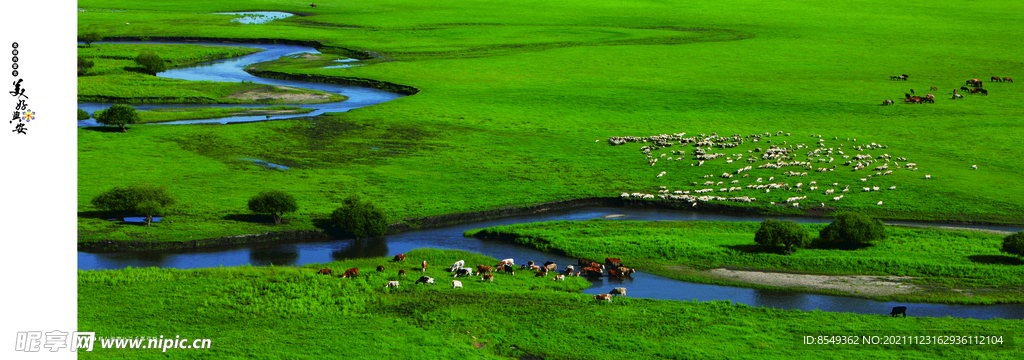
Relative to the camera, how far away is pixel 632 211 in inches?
2466

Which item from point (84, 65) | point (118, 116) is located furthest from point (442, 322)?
point (84, 65)

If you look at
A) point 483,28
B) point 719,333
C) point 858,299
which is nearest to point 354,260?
point 719,333

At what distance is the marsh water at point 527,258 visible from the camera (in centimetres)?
4241

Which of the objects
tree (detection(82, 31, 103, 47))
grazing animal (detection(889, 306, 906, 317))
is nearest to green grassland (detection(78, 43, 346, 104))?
tree (detection(82, 31, 103, 47))

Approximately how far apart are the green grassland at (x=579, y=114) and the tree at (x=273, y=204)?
1060 millimetres

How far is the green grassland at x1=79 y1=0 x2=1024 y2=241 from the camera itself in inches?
2504

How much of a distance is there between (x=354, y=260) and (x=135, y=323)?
1476cm

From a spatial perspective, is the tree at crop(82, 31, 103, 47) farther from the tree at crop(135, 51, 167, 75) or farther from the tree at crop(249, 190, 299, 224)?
the tree at crop(249, 190, 299, 224)

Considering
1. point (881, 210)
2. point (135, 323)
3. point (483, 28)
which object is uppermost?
point (483, 28)

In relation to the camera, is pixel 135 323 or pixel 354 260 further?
pixel 354 260

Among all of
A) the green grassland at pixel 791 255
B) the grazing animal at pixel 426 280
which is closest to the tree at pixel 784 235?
the green grassland at pixel 791 255

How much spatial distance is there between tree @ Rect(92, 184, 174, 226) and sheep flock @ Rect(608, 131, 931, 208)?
104 feet

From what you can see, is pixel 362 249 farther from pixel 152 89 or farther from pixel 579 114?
pixel 152 89

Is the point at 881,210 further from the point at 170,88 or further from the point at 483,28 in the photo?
the point at 483,28
